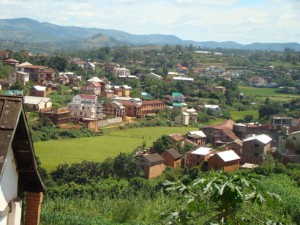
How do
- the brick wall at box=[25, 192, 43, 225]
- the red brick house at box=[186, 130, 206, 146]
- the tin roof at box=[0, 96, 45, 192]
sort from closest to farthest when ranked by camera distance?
the tin roof at box=[0, 96, 45, 192], the brick wall at box=[25, 192, 43, 225], the red brick house at box=[186, 130, 206, 146]

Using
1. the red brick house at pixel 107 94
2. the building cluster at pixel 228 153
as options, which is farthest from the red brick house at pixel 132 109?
the building cluster at pixel 228 153

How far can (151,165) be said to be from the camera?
22703 millimetres

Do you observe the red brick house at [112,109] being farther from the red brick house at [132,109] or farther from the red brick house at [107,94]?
the red brick house at [107,94]

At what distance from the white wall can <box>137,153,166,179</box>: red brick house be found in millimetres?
19808

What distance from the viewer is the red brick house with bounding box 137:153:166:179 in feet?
74.1

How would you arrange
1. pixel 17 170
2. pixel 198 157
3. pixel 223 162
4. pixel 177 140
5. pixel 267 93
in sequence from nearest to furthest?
pixel 17 170, pixel 223 162, pixel 198 157, pixel 177 140, pixel 267 93

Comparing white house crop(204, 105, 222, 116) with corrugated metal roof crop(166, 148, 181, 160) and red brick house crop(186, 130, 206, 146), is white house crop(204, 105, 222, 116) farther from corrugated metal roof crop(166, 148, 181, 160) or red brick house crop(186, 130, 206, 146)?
corrugated metal roof crop(166, 148, 181, 160)

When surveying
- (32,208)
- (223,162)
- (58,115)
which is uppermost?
(32,208)

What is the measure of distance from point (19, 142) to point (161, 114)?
133ft

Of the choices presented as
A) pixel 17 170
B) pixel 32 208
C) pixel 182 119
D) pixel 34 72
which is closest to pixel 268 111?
pixel 182 119

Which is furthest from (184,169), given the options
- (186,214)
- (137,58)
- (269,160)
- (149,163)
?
(137,58)

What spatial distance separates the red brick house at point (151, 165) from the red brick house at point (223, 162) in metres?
2.44

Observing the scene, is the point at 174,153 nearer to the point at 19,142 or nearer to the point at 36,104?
the point at 36,104

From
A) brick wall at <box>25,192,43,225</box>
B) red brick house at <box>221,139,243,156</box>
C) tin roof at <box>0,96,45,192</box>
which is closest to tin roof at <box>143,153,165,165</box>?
red brick house at <box>221,139,243,156</box>
